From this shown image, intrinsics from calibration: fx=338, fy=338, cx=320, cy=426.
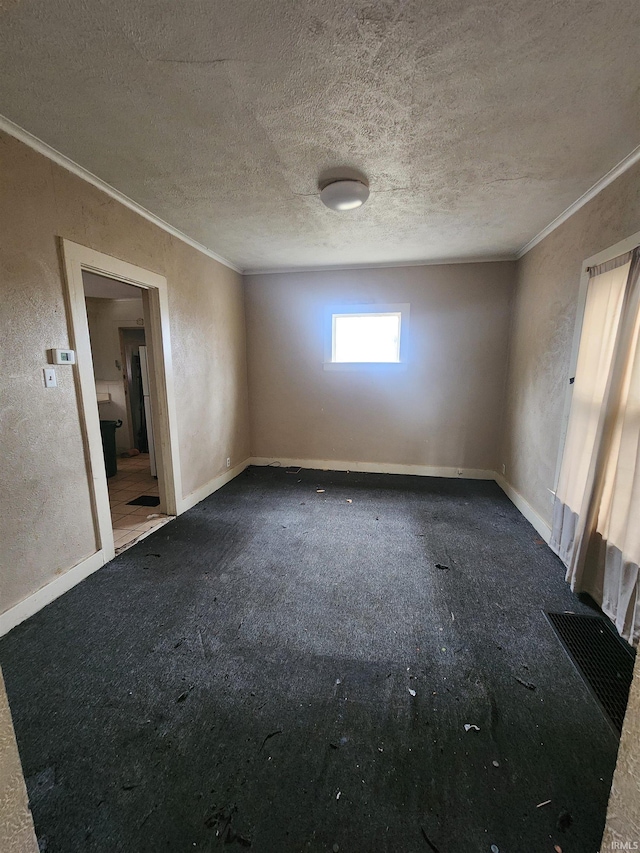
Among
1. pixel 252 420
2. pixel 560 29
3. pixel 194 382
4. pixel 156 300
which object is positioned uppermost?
pixel 560 29

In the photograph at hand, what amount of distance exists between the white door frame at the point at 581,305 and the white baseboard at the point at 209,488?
317 cm

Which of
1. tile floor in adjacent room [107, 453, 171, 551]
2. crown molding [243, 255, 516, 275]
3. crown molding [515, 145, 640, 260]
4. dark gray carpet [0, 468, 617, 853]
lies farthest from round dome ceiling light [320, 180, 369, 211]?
tile floor in adjacent room [107, 453, 171, 551]

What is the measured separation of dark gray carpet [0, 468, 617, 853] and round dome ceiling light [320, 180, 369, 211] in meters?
2.45

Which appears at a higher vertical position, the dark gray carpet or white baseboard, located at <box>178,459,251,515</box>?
white baseboard, located at <box>178,459,251,515</box>

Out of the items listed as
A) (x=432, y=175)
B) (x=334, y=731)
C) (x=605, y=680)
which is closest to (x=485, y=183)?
(x=432, y=175)

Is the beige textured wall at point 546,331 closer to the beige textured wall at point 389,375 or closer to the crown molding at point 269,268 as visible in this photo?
the crown molding at point 269,268

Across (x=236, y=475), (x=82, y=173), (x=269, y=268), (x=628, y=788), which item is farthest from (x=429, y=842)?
(x=269, y=268)

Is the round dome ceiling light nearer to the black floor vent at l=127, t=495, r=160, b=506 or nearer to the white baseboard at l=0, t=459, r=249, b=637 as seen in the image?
the white baseboard at l=0, t=459, r=249, b=637

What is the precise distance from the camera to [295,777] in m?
1.17

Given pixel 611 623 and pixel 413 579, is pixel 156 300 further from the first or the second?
pixel 611 623

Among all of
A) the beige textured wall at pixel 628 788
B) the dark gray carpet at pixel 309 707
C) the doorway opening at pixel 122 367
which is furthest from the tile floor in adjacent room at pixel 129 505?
the beige textured wall at pixel 628 788

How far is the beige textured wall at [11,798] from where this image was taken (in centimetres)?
60

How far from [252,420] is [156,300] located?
2.13 metres

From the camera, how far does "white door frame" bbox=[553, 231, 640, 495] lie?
6.11 feet
